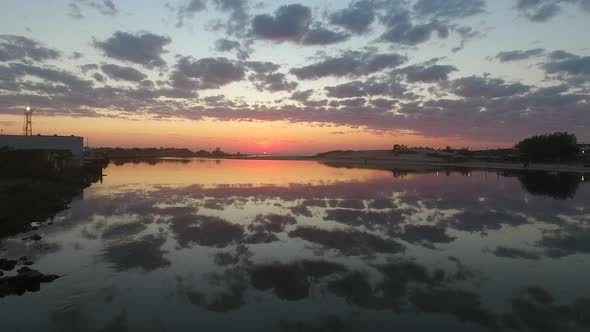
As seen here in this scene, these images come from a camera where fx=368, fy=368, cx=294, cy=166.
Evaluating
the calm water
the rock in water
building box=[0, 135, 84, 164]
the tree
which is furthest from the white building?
the tree

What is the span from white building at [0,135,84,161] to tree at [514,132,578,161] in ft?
403

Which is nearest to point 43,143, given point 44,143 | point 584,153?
point 44,143

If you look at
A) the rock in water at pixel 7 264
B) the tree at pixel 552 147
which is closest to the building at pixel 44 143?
the rock in water at pixel 7 264

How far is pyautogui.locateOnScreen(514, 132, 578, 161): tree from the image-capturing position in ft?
358

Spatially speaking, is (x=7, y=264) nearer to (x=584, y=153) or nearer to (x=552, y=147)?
(x=552, y=147)

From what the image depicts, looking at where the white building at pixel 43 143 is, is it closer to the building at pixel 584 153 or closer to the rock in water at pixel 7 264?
the rock in water at pixel 7 264

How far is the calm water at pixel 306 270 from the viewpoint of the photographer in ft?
35.5

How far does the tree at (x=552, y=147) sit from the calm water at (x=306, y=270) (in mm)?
98670

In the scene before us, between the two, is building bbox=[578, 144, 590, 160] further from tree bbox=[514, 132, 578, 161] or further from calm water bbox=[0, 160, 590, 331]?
calm water bbox=[0, 160, 590, 331]

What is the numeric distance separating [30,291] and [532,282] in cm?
1794

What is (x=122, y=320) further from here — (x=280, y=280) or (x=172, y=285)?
(x=280, y=280)

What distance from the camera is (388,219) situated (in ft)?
82.6

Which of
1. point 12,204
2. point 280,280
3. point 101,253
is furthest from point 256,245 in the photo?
point 12,204

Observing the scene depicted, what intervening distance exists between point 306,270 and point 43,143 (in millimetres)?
60022
